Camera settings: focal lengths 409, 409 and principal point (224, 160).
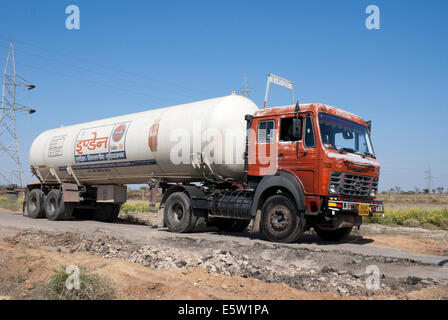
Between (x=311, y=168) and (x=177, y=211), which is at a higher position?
(x=311, y=168)

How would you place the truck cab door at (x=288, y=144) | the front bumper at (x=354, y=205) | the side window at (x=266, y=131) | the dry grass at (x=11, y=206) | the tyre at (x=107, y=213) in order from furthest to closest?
the dry grass at (x=11, y=206) < the tyre at (x=107, y=213) < the side window at (x=266, y=131) < the truck cab door at (x=288, y=144) < the front bumper at (x=354, y=205)

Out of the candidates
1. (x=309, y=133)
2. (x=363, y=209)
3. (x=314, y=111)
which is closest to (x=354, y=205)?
(x=363, y=209)

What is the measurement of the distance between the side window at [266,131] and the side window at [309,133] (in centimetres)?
100

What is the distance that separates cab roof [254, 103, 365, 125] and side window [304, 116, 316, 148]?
251mm

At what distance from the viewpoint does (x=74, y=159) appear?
664 inches

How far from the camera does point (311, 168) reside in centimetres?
971

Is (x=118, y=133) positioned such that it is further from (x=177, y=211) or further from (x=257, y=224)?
(x=257, y=224)

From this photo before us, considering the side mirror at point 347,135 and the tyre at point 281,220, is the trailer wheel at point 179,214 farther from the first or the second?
the side mirror at point 347,135

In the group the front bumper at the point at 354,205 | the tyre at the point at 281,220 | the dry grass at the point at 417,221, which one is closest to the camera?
the front bumper at the point at 354,205

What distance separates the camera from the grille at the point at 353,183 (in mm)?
9602

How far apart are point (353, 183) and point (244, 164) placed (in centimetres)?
296

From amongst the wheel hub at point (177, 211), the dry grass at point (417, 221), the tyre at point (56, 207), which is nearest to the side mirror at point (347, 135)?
the wheel hub at point (177, 211)

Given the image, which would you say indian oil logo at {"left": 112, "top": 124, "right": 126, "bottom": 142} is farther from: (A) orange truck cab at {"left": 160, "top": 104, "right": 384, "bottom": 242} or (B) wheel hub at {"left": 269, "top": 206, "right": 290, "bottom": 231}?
(B) wheel hub at {"left": 269, "top": 206, "right": 290, "bottom": 231}
